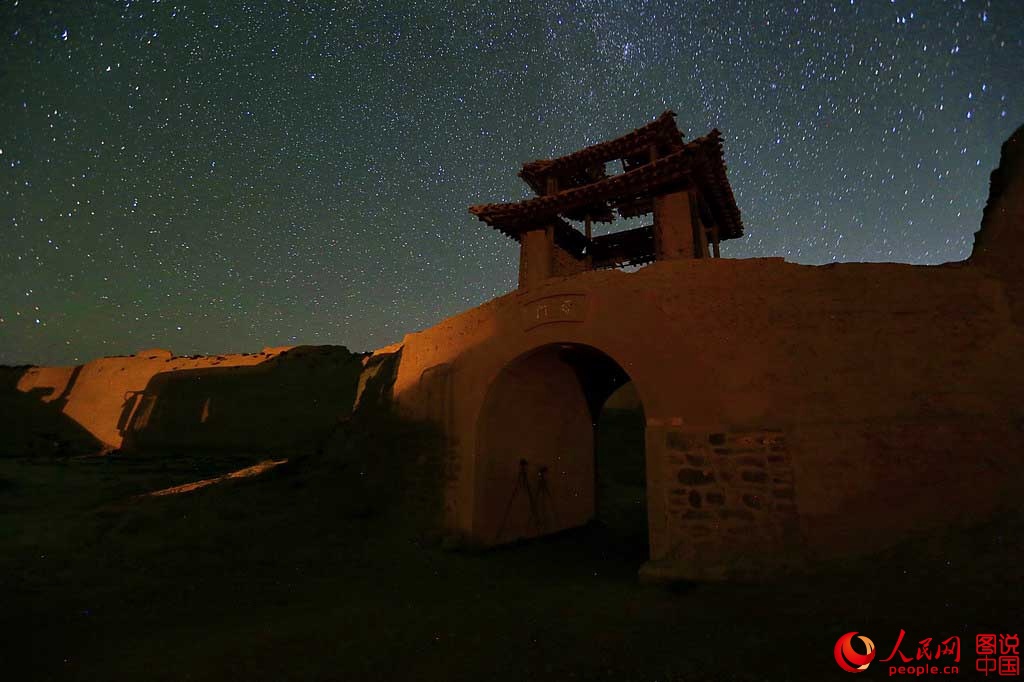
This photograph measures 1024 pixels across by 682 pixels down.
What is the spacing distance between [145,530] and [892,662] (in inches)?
374

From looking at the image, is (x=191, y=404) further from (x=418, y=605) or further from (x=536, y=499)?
(x=418, y=605)

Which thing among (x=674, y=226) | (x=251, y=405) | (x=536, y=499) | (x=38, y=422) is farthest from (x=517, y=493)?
(x=38, y=422)

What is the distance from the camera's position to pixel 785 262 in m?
5.85

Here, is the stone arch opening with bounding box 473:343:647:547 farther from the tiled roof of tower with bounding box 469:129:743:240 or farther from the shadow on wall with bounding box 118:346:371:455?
the shadow on wall with bounding box 118:346:371:455

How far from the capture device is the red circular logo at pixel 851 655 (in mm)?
3213

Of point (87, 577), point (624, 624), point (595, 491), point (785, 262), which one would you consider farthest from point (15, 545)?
point (785, 262)

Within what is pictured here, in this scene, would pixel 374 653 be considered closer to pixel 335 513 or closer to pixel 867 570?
pixel 867 570

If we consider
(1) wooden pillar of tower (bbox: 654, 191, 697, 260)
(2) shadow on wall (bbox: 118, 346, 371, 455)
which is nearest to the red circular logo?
(1) wooden pillar of tower (bbox: 654, 191, 697, 260)

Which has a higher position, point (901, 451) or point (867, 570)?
point (901, 451)

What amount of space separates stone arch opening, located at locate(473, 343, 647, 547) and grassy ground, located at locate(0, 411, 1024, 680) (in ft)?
1.95

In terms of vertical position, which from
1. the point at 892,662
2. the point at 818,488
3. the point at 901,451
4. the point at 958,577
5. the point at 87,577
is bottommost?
the point at 87,577

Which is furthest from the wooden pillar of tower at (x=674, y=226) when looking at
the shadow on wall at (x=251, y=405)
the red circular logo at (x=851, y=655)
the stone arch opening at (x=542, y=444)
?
the shadow on wall at (x=251, y=405)

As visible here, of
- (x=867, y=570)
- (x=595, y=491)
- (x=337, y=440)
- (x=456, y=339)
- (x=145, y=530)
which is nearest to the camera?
(x=867, y=570)

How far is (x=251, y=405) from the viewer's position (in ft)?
81.5
